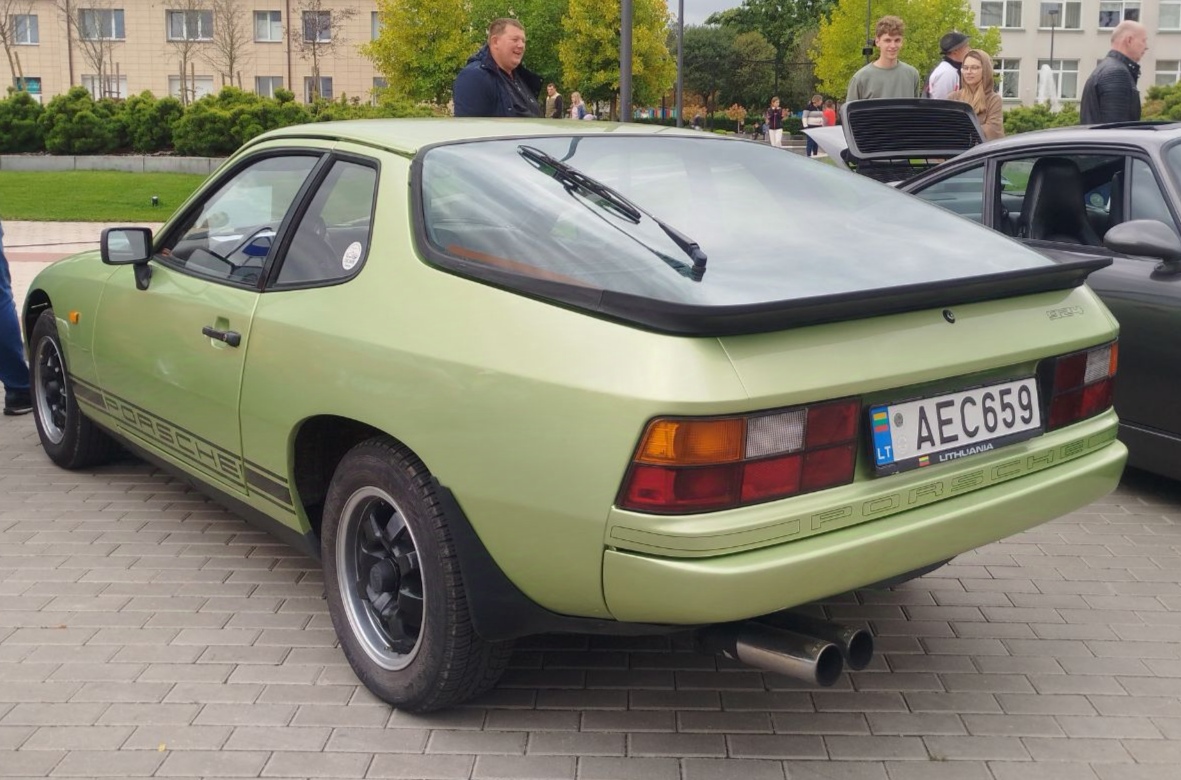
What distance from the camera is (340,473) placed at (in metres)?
3.38

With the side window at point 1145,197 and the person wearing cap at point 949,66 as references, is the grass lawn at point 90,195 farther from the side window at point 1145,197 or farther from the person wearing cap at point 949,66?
the side window at point 1145,197

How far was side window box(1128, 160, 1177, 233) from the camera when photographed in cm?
520

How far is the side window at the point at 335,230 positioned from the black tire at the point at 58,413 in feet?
6.81

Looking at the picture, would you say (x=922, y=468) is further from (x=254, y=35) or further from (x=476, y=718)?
(x=254, y=35)

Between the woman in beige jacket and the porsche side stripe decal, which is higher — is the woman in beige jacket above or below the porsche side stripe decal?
above

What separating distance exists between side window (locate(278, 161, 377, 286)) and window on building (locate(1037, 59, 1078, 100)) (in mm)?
78656

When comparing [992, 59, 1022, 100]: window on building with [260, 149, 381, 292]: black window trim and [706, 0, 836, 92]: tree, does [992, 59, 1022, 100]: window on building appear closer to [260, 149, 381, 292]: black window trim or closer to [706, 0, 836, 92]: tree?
[706, 0, 836, 92]: tree

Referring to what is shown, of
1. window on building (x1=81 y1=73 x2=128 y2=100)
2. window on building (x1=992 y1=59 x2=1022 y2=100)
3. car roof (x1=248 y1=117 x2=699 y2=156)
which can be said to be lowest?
car roof (x1=248 y1=117 x2=699 y2=156)

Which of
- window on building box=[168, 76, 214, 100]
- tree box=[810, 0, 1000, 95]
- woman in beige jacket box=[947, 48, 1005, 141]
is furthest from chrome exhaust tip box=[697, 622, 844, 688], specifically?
window on building box=[168, 76, 214, 100]

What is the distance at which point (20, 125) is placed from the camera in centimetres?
2702

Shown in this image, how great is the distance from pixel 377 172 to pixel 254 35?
7139 cm

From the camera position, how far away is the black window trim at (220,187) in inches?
150

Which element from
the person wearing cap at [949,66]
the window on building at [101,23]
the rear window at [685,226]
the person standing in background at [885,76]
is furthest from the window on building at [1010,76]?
the rear window at [685,226]

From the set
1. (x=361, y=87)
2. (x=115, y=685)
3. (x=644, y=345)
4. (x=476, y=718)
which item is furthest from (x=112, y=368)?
(x=361, y=87)
